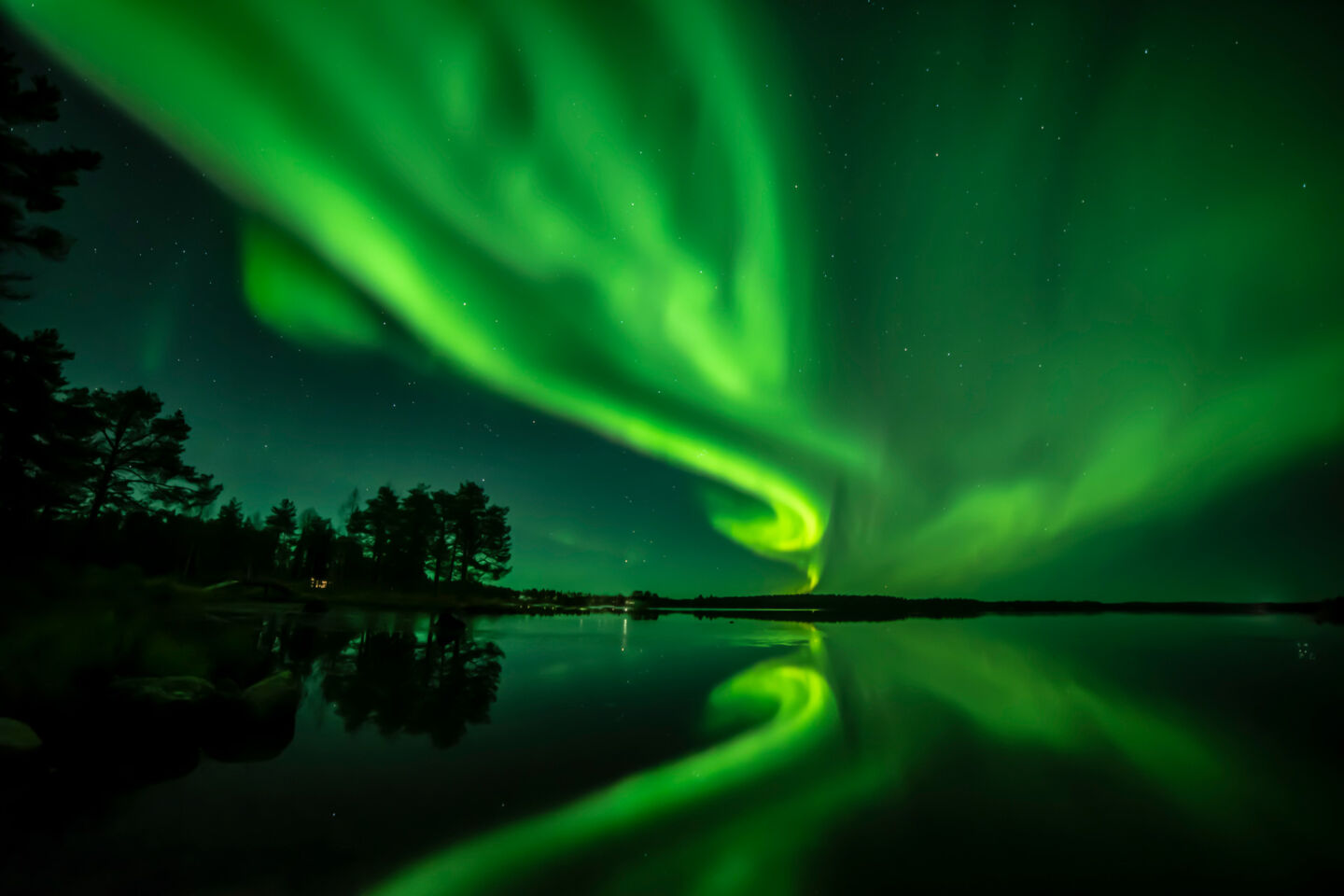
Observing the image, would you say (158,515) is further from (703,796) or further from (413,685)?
(703,796)

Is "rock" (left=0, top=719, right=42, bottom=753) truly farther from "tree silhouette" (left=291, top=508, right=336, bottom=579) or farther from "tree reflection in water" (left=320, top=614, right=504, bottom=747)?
"tree silhouette" (left=291, top=508, right=336, bottom=579)

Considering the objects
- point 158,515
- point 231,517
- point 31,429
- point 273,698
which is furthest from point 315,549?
point 273,698

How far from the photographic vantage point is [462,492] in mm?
83125

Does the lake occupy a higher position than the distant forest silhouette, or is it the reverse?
the distant forest silhouette

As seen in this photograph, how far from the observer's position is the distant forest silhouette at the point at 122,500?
17.5 m

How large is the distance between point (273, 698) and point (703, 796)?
10438mm

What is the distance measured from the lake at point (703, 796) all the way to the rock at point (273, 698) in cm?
43

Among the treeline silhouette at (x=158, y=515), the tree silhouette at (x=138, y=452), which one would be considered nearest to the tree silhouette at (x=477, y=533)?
the treeline silhouette at (x=158, y=515)

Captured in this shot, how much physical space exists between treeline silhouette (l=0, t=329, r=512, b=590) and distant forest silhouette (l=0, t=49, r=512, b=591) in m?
0.08

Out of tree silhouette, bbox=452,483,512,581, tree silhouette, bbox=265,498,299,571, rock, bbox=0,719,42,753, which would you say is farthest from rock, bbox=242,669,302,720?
tree silhouette, bbox=265,498,299,571

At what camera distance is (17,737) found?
10.4 metres

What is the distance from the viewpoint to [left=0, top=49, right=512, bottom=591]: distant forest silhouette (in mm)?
17484

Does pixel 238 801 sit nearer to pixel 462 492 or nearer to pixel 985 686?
pixel 985 686

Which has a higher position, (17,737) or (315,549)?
(315,549)
